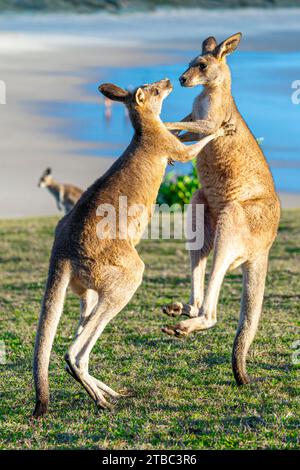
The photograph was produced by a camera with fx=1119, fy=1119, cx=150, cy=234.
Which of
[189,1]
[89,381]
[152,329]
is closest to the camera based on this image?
[89,381]

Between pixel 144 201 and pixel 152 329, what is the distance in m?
2.64

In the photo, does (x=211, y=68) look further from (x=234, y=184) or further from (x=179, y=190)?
(x=179, y=190)

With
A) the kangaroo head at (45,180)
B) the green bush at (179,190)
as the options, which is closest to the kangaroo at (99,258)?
the green bush at (179,190)

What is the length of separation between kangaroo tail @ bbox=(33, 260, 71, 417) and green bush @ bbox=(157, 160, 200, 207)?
9159 mm

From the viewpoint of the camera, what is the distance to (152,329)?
898 cm

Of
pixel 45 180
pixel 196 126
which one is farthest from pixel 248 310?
pixel 45 180

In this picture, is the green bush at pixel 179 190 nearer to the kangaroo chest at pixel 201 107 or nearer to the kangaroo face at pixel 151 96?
the kangaroo chest at pixel 201 107

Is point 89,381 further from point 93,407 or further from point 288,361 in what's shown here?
point 288,361

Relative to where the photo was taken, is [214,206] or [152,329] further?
[152,329]

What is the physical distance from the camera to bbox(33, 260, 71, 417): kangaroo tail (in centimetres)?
610

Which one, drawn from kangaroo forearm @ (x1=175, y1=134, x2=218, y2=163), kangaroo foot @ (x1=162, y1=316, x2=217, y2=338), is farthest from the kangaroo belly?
kangaroo foot @ (x1=162, y1=316, x2=217, y2=338)

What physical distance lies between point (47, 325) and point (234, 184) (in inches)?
60.8

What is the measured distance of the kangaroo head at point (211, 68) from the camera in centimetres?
685

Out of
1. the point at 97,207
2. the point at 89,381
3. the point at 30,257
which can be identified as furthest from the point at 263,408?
the point at 30,257
